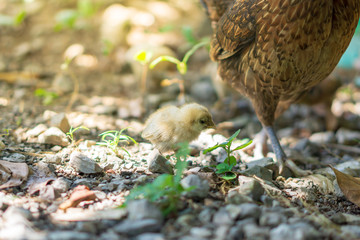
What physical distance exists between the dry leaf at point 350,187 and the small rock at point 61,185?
155 cm

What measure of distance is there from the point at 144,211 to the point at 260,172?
100 cm

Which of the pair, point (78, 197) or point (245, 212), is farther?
point (78, 197)

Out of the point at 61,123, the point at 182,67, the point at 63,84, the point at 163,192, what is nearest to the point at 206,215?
the point at 163,192

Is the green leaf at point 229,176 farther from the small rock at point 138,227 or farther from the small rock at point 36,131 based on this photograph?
the small rock at point 36,131

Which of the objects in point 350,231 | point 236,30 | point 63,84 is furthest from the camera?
point 63,84

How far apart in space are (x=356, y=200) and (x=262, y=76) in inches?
38.5

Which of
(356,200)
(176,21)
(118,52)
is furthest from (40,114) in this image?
(176,21)

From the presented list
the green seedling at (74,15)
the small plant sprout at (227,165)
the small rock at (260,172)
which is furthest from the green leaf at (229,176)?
the green seedling at (74,15)

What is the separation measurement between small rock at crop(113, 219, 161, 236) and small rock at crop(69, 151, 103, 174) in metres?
0.65

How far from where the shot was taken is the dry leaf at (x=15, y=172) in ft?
5.89

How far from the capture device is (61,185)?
1773 mm

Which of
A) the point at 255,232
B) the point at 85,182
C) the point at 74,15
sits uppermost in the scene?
the point at 74,15

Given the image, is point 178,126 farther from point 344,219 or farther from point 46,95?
point 46,95

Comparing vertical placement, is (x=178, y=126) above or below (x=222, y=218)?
above
